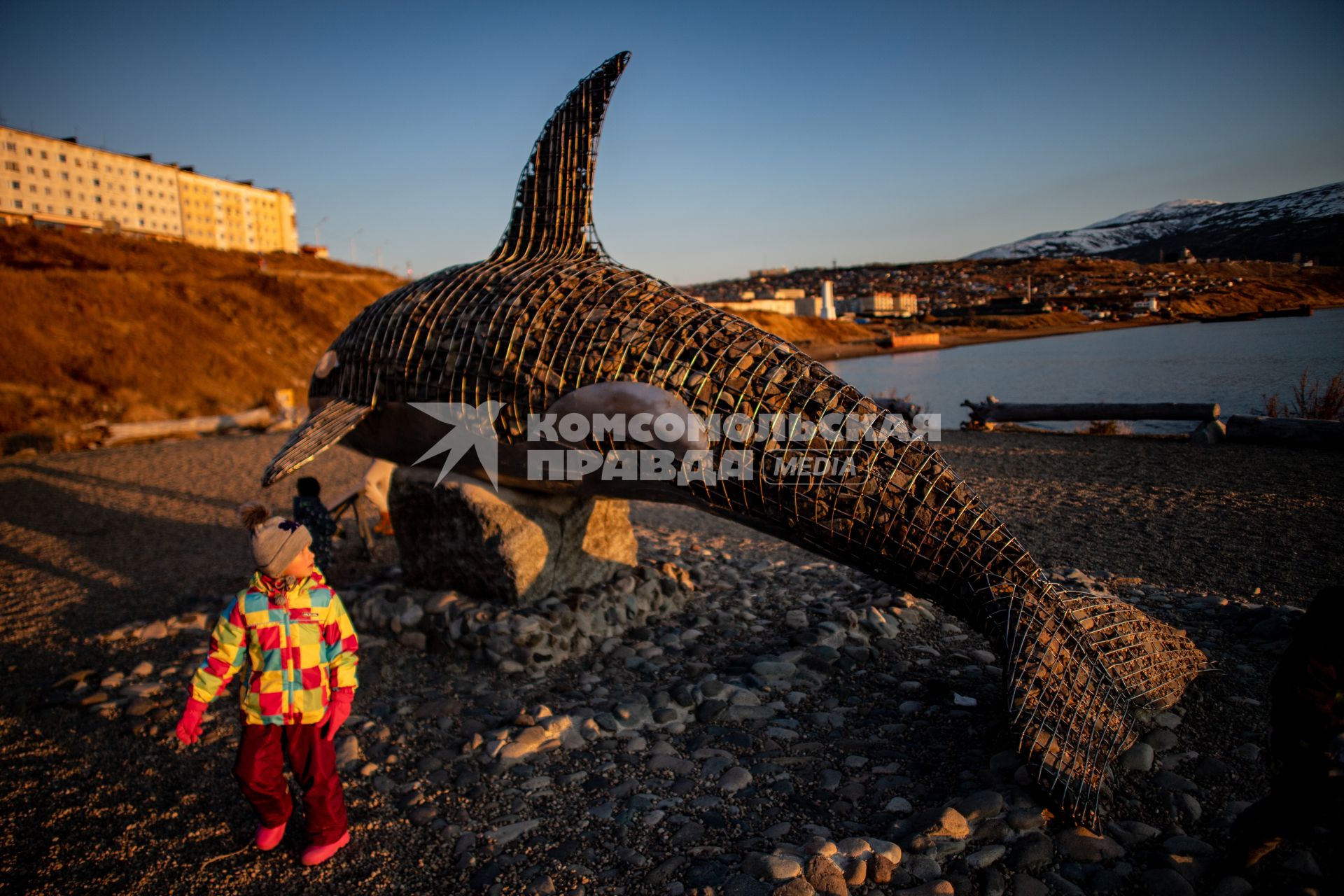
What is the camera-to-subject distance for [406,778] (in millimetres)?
3695

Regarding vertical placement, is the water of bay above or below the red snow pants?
above

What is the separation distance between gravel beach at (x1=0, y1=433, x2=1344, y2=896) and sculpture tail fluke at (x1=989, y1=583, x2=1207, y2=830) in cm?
14

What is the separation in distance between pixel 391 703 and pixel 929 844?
3315 millimetres

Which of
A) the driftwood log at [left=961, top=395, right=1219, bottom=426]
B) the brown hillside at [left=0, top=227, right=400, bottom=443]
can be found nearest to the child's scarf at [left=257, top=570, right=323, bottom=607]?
the driftwood log at [left=961, top=395, right=1219, bottom=426]

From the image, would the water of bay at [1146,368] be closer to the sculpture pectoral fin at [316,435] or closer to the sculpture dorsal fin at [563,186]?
the sculpture dorsal fin at [563,186]

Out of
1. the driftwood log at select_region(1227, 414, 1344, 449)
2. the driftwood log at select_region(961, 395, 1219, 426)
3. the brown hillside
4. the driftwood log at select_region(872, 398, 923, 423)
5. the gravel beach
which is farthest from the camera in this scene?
the brown hillside

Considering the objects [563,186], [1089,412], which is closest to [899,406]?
[1089,412]

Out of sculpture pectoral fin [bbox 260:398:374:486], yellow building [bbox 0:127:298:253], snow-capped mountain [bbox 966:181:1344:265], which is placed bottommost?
sculpture pectoral fin [bbox 260:398:374:486]

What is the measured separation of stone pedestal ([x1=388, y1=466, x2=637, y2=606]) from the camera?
5.18m

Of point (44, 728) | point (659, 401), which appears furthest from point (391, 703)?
point (659, 401)

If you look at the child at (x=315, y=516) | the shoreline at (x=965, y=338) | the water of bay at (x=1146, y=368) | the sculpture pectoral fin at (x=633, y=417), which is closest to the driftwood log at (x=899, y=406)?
the water of bay at (x=1146, y=368)

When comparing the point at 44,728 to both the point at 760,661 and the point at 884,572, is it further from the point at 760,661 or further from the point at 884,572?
the point at 884,572

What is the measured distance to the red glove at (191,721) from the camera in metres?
2.90

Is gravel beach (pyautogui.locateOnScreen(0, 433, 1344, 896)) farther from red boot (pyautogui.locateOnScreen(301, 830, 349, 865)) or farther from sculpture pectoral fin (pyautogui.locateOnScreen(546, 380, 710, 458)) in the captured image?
sculpture pectoral fin (pyautogui.locateOnScreen(546, 380, 710, 458))
